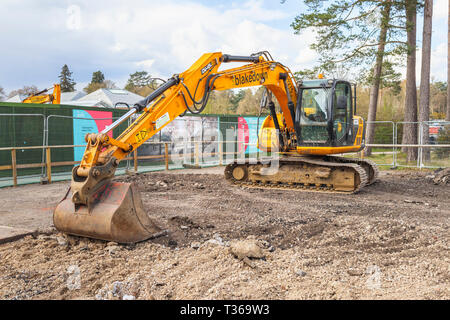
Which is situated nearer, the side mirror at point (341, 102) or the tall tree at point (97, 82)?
the side mirror at point (341, 102)

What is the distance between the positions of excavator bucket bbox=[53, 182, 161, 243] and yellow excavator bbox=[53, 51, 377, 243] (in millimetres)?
12

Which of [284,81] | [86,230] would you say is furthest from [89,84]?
[86,230]

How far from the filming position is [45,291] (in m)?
3.48

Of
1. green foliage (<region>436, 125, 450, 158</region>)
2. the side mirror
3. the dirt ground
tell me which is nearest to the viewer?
the dirt ground

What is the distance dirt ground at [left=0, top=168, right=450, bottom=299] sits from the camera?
11.3 ft

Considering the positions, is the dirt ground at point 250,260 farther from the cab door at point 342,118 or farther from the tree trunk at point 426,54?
the tree trunk at point 426,54

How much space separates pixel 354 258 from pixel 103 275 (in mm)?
2698

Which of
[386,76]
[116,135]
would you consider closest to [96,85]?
[116,135]

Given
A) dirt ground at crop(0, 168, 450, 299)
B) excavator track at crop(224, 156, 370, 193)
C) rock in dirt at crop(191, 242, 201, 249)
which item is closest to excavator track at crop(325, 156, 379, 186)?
excavator track at crop(224, 156, 370, 193)

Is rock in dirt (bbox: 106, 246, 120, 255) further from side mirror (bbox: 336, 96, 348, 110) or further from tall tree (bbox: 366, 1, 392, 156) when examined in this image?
tall tree (bbox: 366, 1, 392, 156)

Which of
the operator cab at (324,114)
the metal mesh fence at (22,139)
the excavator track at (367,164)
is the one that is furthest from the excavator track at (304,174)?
the metal mesh fence at (22,139)

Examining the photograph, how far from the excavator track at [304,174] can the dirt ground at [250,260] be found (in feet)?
5.39

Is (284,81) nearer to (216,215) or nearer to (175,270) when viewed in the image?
(216,215)

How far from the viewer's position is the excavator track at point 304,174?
29.9 ft
